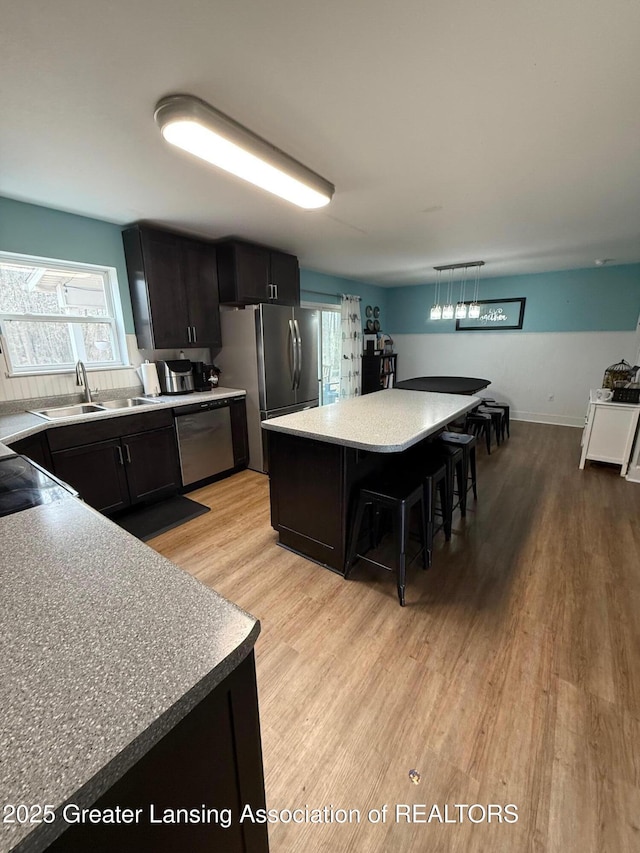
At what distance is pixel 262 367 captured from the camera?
3451 mm

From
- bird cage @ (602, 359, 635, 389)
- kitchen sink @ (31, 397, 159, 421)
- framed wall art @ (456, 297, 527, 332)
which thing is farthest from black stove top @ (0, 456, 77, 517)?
framed wall art @ (456, 297, 527, 332)

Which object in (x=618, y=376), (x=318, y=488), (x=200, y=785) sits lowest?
(x=318, y=488)

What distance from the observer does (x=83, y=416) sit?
245 centimetres

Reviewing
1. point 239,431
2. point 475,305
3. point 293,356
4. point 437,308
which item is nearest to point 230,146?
point 293,356

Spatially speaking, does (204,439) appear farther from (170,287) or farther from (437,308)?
(437,308)

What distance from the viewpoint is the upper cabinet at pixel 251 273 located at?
3383 millimetres

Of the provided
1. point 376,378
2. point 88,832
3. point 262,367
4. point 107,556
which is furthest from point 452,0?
point 376,378

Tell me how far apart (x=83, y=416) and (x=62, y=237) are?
4.67 ft

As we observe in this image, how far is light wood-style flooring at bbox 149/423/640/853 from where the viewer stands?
108 centimetres

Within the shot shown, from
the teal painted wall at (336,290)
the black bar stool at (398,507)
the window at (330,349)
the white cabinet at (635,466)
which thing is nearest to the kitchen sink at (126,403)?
the black bar stool at (398,507)

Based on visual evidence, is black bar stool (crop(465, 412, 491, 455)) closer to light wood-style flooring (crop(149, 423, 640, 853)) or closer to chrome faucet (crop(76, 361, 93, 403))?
light wood-style flooring (crop(149, 423, 640, 853))

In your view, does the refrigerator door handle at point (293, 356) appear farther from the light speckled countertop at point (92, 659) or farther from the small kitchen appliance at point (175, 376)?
the light speckled countertop at point (92, 659)

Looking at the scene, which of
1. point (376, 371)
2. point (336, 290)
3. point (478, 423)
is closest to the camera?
point (478, 423)

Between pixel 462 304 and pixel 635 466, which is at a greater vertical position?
pixel 462 304
